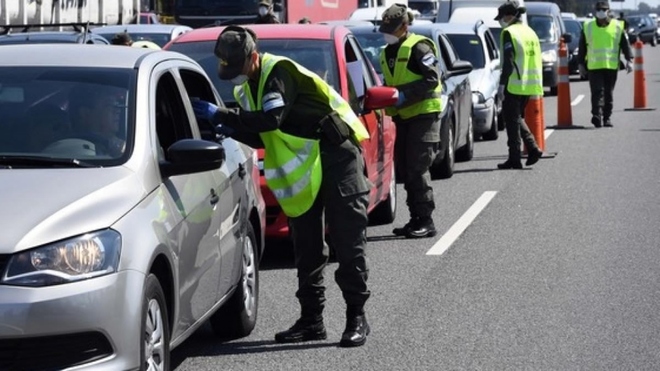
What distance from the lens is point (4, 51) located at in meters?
7.68

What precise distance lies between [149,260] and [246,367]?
5.73 ft

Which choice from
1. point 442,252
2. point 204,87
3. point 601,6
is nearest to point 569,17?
point 601,6

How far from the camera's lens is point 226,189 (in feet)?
25.9

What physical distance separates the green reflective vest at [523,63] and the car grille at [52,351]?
40.6ft

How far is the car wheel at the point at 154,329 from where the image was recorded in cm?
629

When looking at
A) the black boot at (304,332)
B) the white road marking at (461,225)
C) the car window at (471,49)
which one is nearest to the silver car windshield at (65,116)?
the black boot at (304,332)

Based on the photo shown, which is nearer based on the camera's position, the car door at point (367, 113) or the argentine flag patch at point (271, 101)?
the argentine flag patch at point (271, 101)

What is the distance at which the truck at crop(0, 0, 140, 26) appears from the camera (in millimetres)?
23781

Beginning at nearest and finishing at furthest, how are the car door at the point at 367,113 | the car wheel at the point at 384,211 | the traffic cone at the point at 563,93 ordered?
the car door at the point at 367,113
the car wheel at the point at 384,211
the traffic cone at the point at 563,93

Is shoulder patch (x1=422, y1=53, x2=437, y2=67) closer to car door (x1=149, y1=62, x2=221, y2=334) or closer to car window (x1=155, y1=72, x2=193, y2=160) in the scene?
car door (x1=149, y1=62, x2=221, y2=334)

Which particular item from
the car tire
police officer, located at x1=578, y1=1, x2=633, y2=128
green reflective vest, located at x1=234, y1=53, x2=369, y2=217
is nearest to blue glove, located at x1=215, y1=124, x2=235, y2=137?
green reflective vest, located at x1=234, y1=53, x2=369, y2=217

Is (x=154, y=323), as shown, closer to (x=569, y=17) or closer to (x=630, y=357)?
(x=630, y=357)

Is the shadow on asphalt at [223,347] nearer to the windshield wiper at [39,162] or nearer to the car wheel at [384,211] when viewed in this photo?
the windshield wiper at [39,162]

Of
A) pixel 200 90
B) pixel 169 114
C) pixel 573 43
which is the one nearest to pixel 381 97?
pixel 200 90
